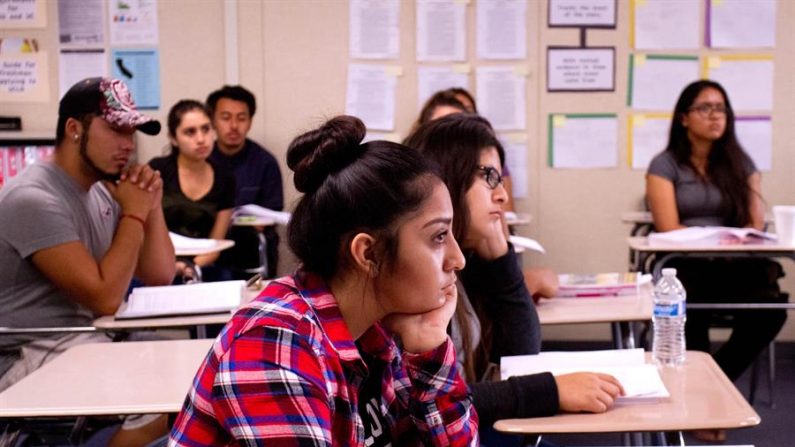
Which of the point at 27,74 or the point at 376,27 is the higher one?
the point at 376,27

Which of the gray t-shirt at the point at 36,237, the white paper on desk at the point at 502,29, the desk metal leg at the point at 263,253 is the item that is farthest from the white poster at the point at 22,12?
the gray t-shirt at the point at 36,237

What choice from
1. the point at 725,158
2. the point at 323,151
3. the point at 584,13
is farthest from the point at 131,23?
the point at 323,151

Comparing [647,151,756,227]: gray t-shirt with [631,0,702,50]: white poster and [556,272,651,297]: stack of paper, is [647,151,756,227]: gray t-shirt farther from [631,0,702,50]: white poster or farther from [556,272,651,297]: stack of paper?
[556,272,651,297]: stack of paper

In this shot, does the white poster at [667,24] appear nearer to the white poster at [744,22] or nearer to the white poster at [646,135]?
the white poster at [744,22]

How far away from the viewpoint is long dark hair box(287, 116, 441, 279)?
129 cm

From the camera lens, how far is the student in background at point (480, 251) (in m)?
2.05

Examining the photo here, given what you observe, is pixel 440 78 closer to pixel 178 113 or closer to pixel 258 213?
pixel 258 213

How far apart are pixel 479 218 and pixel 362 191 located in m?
0.82

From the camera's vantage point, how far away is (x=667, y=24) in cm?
506

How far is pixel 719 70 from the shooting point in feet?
16.6

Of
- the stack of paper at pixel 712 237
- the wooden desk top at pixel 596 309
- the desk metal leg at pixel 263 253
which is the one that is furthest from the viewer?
the desk metal leg at pixel 263 253

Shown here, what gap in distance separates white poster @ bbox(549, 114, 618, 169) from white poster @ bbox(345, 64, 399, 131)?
0.85 meters

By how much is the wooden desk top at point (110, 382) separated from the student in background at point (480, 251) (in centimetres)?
59

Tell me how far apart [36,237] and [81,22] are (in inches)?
118
